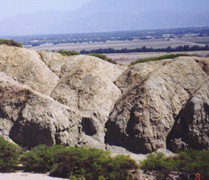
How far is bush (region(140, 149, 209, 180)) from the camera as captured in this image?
13.5m

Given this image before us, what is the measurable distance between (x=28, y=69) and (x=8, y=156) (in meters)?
7.27

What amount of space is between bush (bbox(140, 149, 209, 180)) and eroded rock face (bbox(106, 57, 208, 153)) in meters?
2.06

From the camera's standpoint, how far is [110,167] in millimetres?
14078

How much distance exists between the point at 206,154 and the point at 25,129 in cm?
919

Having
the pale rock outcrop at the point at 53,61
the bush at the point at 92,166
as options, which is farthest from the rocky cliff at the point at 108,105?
the bush at the point at 92,166

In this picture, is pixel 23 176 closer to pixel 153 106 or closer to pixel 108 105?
pixel 108 105

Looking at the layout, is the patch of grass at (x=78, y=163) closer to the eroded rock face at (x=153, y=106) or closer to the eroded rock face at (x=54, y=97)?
the eroded rock face at (x=54, y=97)

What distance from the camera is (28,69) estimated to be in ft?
69.4

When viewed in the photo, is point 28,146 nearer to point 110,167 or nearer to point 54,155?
point 54,155

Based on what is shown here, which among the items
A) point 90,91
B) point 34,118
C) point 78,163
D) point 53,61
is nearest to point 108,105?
point 90,91

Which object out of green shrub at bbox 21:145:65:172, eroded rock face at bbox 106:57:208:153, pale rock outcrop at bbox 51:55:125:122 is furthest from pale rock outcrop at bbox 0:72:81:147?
eroded rock face at bbox 106:57:208:153

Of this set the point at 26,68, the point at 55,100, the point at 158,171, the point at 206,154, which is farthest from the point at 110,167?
the point at 26,68

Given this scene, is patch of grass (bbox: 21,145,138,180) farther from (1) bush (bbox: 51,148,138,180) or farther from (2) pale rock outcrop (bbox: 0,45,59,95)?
(2) pale rock outcrop (bbox: 0,45,59,95)

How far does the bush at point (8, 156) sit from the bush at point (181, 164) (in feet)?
19.1
